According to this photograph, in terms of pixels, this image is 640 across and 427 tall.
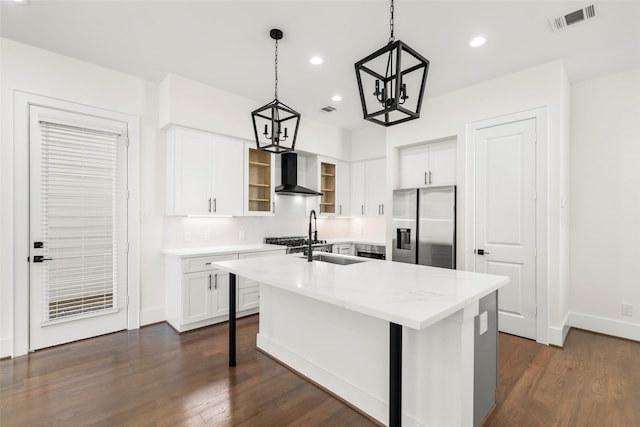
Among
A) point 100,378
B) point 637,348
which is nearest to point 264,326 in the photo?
point 100,378

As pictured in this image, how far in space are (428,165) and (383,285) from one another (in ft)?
9.53

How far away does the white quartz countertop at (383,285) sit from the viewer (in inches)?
56.2

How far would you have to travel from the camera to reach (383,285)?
1869 millimetres

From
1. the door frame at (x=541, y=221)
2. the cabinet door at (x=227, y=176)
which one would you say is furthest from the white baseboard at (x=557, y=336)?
the cabinet door at (x=227, y=176)

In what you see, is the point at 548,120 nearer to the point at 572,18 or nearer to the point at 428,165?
the point at 572,18

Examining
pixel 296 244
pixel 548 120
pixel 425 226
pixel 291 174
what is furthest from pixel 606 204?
pixel 291 174

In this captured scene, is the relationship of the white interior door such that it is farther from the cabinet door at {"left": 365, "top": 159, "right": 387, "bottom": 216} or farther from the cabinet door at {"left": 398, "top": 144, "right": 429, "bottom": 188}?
the cabinet door at {"left": 365, "top": 159, "right": 387, "bottom": 216}

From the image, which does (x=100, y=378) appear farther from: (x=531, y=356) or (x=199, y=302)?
(x=531, y=356)

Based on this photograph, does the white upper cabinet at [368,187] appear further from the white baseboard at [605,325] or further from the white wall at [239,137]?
the white baseboard at [605,325]

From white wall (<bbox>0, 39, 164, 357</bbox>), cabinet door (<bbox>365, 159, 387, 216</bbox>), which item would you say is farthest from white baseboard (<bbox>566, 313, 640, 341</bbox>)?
white wall (<bbox>0, 39, 164, 357</bbox>)

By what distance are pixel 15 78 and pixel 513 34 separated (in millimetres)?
4581

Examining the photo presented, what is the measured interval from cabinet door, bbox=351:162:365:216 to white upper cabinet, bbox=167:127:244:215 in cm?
234

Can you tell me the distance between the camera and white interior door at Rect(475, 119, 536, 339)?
3355 mm

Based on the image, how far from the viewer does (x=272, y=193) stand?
185 inches
